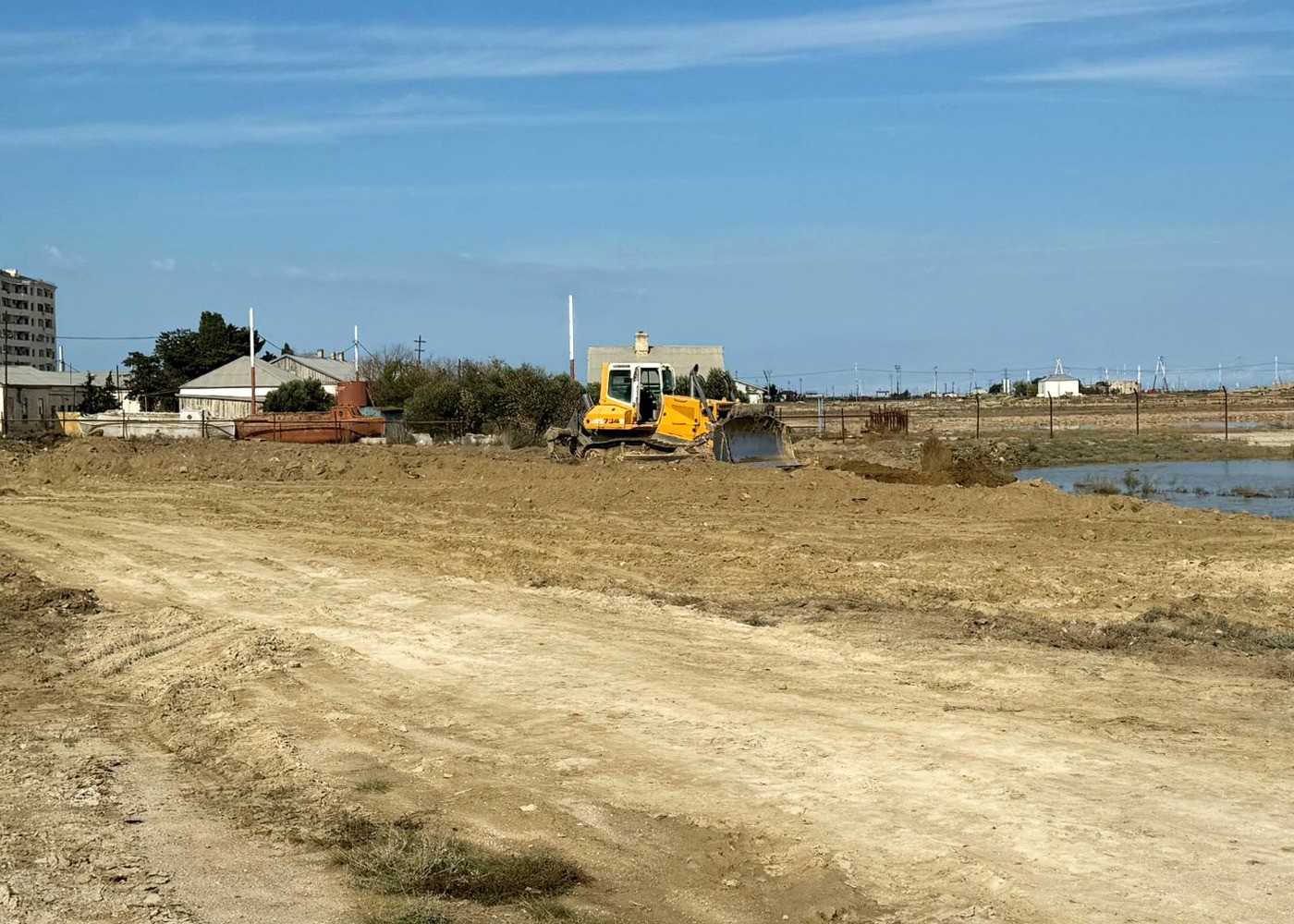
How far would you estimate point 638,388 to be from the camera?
31906mm

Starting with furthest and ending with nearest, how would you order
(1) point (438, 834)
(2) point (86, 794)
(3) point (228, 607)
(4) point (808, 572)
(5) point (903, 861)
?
(4) point (808, 572)
(3) point (228, 607)
(2) point (86, 794)
(1) point (438, 834)
(5) point (903, 861)

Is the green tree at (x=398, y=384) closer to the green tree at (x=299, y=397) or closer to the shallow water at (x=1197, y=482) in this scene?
the green tree at (x=299, y=397)

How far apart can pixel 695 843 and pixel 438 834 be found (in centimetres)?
133

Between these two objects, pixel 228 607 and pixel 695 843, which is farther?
pixel 228 607

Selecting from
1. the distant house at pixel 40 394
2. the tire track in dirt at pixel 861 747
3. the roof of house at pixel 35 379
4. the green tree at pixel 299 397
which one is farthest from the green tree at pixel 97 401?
the tire track in dirt at pixel 861 747

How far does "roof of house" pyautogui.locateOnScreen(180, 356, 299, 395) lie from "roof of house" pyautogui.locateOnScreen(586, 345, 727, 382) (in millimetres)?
26481

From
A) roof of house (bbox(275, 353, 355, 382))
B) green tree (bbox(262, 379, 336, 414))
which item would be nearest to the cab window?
green tree (bbox(262, 379, 336, 414))

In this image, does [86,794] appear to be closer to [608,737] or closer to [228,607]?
[608,737]

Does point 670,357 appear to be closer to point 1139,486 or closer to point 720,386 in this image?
point 720,386

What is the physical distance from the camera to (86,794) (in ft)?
25.9

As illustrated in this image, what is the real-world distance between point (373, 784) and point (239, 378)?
76.2 metres

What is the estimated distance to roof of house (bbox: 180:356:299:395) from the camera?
7944 cm

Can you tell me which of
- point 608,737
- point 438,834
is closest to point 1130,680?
point 608,737

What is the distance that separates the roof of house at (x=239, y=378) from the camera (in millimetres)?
79438
